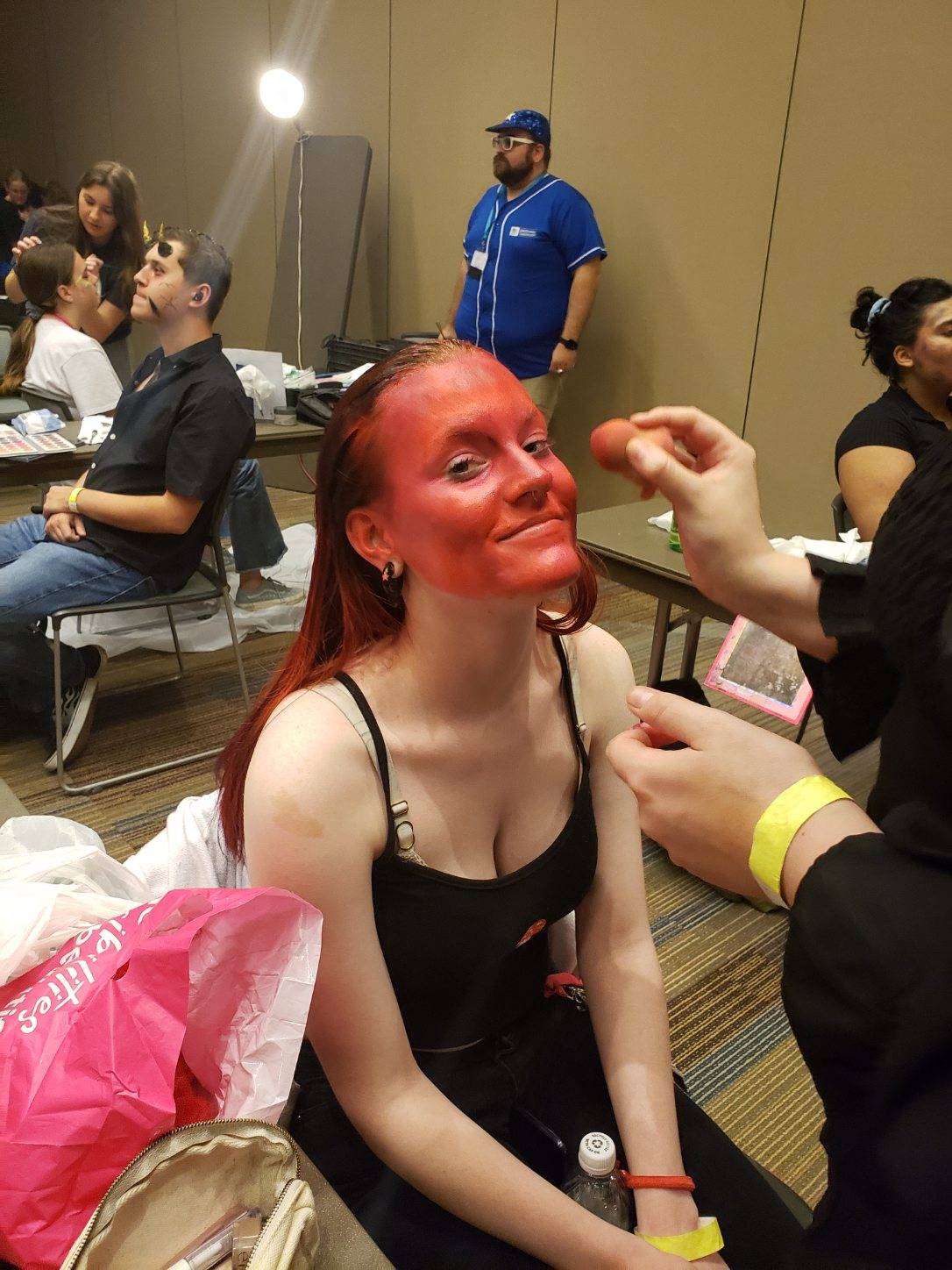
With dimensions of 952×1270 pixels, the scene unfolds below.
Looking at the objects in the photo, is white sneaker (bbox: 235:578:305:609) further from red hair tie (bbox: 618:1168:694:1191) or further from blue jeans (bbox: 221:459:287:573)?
red hair tie (bbox: 618:1168:694:1191)

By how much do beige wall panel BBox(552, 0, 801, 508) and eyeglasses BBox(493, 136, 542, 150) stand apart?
397 millimetres

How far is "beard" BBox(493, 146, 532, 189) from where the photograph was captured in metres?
4.32

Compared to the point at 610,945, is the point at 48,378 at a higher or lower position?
higher

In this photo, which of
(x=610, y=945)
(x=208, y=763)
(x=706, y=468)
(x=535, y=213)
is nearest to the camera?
(x=706, y=468)

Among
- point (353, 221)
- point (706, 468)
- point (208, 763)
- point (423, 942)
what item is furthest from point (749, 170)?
point (423, 942)

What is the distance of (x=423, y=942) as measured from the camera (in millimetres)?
1097

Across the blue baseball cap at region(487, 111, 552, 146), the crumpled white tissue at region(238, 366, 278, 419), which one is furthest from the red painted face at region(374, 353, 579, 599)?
the blue baseball cap at region(487, 111, 552, 146)

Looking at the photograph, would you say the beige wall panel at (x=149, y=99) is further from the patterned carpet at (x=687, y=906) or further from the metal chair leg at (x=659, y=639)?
the metal chair leg at (x=659, y=639)

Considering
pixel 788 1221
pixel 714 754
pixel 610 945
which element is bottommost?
pixel 788 1221

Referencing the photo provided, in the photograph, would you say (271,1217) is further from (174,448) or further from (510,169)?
(510,169)

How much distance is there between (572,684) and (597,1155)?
1.81 ft

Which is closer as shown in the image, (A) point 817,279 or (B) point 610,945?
(B) point 610,945

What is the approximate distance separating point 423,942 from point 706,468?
63cm

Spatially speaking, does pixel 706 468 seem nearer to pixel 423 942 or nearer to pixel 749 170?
pixel 423 942
